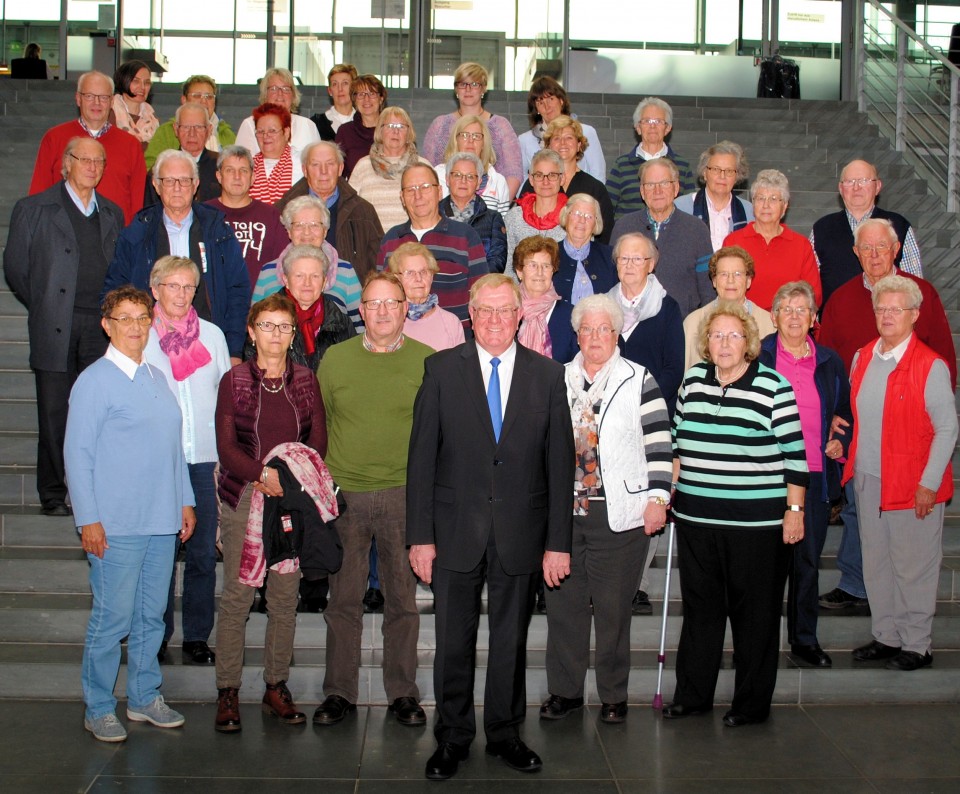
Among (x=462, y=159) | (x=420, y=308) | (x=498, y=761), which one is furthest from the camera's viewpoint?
(x=462, y=159)

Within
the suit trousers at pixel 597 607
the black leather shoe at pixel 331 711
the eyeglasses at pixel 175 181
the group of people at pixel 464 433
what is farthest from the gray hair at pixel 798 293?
the eyeglasses at pixel 175 181

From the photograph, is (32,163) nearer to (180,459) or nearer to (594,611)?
(180,459)

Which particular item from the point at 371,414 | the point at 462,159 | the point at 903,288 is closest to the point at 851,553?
the point at 903,288

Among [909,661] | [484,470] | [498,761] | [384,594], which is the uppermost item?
[484,470]

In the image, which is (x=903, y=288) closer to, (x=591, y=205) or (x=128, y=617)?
(x=591, y=205)

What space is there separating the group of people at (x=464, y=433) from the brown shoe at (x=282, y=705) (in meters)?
0.02

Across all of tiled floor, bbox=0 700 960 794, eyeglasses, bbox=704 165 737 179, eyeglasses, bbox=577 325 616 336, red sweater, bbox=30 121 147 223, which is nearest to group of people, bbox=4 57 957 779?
eyeglasses, bbox=577 325 616 336

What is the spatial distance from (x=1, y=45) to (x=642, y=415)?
40.3ft

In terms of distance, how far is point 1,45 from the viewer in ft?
47.2

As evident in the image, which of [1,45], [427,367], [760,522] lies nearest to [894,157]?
[760,522]

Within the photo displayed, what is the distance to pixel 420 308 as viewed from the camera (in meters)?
5.48

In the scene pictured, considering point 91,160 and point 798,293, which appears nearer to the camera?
point 798,293

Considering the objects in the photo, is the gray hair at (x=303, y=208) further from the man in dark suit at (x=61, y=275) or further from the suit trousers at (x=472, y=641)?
the suit trousers at (x=472, y=641)

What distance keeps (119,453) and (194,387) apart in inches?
21.5
